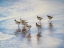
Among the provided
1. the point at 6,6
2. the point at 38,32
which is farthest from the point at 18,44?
the point at 6,6

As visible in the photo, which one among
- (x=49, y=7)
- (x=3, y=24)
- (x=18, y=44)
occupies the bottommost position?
(x=18, y=44)

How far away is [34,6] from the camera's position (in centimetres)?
496

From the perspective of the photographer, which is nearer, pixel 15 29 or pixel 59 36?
pixel 59 36

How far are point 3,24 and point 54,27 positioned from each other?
0.84 m

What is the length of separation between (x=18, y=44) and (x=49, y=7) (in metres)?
1.79

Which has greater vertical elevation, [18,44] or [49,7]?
[49,7]

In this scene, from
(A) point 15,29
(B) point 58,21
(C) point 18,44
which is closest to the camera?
(C) point 18,44

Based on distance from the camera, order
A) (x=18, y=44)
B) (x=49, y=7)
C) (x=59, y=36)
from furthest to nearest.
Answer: (x=49, y=7)
(x=59, y=36)
(x=18, y=44)

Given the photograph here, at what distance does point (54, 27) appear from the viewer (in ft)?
12.8

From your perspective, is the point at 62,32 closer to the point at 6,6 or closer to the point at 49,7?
the point at 49,7

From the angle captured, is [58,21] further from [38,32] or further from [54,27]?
[38,32]

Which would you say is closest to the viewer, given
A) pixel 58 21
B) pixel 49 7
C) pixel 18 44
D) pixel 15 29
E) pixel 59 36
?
pixel 18 44

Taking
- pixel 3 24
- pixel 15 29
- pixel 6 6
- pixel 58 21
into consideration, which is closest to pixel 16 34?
pixel 15 29

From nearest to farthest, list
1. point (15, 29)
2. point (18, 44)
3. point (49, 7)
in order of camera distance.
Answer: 1. point (18, 44)
2. point (15, 29)
3. point (49, 7)
